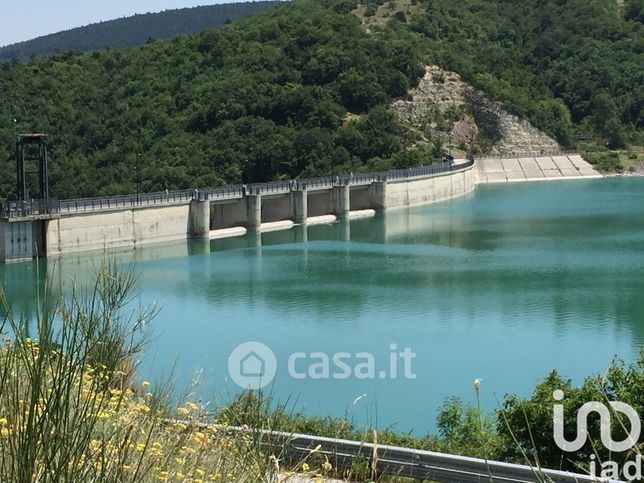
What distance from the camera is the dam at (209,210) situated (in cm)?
5191

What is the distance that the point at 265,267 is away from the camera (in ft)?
165

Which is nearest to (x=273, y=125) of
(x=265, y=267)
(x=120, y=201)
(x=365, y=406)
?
(x=120, y=201)

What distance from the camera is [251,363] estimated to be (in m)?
30.3

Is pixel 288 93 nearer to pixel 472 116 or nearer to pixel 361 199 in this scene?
pixel 472 116

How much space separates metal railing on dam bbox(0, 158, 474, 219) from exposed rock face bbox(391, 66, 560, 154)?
21.0 meters

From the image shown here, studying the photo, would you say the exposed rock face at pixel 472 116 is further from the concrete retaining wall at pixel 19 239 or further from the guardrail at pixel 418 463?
the guardrail at pixel 418 463

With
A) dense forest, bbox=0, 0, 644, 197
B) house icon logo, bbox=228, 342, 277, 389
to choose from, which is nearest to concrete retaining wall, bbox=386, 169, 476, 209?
dense forest, bbox=0, 0, 644, 197

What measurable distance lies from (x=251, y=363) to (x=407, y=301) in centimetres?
1113

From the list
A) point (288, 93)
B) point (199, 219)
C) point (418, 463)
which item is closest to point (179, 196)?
point (199, 219)

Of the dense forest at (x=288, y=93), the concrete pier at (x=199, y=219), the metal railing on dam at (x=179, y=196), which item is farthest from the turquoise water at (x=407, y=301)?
the dense forest at (x=288, y=93)

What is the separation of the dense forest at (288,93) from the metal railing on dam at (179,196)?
11613 millimetres

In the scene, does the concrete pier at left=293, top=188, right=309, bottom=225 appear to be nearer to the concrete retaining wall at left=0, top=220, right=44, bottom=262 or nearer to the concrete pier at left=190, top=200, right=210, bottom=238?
the concrete pier at left=190, top=200, right=210, bottom=238

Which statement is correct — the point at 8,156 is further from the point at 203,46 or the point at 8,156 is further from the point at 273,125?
the point at 203,46

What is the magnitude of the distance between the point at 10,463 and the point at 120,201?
53.8 m
